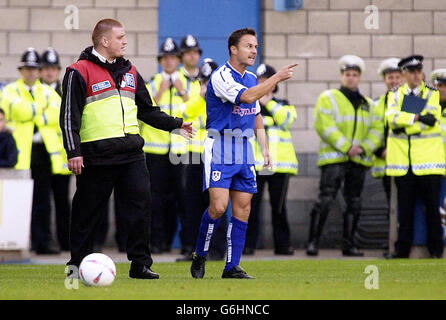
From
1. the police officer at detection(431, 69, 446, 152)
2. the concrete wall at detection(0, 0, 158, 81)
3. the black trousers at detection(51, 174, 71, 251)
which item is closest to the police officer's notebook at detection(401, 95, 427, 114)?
the police officer at detection(431, 69, 446, 152)

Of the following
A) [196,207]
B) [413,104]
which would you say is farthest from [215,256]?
[413,104]

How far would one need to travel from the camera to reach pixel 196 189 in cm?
1285

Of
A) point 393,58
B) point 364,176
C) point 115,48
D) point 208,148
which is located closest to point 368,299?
point 208,148

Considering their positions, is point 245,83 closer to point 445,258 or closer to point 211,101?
point 211,101

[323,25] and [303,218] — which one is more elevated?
[323,25]

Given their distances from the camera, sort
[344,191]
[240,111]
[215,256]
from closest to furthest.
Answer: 1. [240,111]
2. [215,256]
3. [344,191]

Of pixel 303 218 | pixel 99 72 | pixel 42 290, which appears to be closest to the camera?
pixel 42 290

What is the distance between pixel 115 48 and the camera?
9.16m

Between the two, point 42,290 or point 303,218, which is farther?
point 303,218

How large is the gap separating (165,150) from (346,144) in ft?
7.55

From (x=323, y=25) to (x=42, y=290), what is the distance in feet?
28.7

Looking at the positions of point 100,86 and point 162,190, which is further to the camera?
point 162,190

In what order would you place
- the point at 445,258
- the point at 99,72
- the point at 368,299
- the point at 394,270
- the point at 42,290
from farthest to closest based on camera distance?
the point at 445,258
the point at 394,270
the point at 99,72
the point at 42,290
the point at 368,299

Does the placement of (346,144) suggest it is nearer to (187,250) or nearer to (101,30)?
(187,250)
